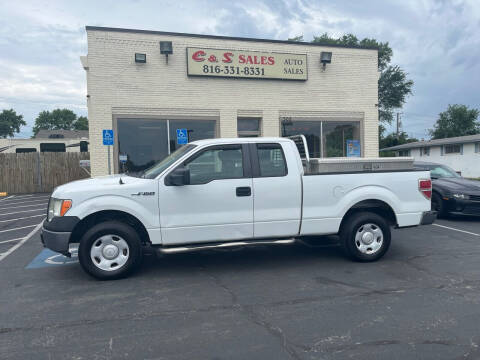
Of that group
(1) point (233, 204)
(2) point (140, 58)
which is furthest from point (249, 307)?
(2) point (140, 58)

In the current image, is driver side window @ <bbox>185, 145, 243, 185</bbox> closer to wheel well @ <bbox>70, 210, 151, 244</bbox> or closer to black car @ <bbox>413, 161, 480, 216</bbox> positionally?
wheel well @ <bbox>70, 210, 151, 244</bbox>

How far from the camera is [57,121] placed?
8362 centimetres

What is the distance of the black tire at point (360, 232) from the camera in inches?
230

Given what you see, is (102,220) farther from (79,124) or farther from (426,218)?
(79,124)

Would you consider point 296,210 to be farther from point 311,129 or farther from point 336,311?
point 311,129

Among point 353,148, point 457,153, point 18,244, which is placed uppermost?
point 457,153

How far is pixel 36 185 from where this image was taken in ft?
61.3

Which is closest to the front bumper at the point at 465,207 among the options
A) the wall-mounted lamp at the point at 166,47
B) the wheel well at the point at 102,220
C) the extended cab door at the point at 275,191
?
the extended cab door at the point at 275,191

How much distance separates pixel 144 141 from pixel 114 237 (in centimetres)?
855

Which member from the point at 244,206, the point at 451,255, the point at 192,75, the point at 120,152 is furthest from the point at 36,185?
the point at 451,255

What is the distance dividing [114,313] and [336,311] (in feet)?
7.75

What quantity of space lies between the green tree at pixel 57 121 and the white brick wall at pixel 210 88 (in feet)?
254

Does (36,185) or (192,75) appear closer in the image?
(192,75)

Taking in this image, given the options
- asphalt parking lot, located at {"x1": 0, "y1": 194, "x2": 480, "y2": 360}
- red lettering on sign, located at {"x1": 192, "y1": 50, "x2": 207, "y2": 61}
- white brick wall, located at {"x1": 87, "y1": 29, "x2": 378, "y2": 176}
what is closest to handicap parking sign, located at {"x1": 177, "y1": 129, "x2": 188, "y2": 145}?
white brick wall, located at {"x1": 87, "y1": 29, "x2": 378, "y2": 176}
